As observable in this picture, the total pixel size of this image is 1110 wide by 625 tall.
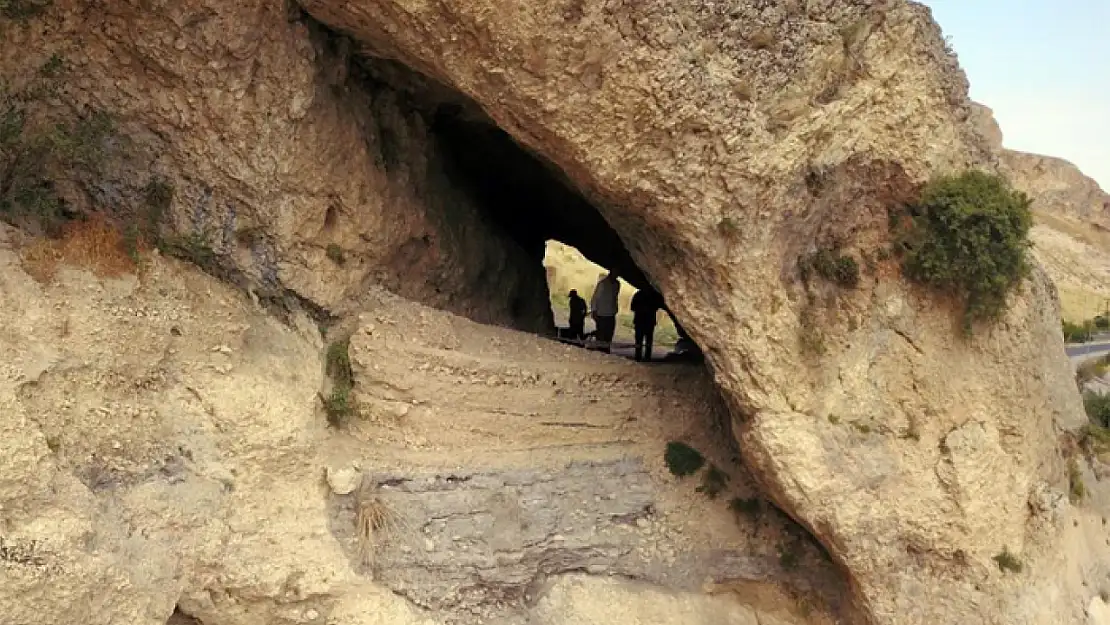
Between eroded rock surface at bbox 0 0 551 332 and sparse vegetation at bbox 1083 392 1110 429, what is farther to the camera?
sparse vegetation at bbox 1083 392 1110 429

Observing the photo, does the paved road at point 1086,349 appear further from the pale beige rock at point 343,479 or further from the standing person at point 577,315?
the pale beige rock at point 343,479

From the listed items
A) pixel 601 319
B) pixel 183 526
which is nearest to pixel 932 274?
pixel 601 319

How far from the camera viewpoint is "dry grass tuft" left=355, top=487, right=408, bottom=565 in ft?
32.0

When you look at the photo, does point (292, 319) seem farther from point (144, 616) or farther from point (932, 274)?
point (932, 274)

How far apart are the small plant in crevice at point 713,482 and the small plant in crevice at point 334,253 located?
619 cm

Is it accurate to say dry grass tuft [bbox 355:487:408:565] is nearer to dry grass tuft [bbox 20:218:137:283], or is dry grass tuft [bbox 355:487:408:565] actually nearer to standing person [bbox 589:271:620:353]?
dry grass tuft [bbox 20:218:137:283]

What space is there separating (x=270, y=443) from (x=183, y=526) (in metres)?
1.28

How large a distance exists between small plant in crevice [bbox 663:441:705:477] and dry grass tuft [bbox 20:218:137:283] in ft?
25.0

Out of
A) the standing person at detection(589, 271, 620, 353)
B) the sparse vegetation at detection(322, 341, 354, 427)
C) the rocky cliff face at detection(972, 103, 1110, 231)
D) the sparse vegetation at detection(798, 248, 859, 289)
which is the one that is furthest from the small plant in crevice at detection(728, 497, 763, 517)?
the rocky cliff face at detection(972, 103, 1110, 231)

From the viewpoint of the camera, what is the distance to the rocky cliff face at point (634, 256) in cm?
883

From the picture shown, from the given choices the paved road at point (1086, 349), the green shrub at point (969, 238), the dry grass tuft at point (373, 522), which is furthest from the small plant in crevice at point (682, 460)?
the paved road at point (1086, 349)

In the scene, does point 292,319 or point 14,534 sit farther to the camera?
point 292,319

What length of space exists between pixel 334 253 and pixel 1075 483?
38.4 ft

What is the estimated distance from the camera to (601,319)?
16.0 meters
